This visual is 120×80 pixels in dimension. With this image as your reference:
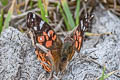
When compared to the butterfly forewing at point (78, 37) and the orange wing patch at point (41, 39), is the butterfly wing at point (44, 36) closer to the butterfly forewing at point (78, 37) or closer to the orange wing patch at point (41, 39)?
the orange wing patch at point (41, 39)

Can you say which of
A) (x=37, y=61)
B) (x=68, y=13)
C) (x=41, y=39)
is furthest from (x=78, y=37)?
Answer: (x=68, y=13)

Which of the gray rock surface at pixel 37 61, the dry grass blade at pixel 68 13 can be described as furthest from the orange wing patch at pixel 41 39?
the dry grass blade at pixel 68 13

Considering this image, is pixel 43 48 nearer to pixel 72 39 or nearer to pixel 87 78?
pixel 72 39

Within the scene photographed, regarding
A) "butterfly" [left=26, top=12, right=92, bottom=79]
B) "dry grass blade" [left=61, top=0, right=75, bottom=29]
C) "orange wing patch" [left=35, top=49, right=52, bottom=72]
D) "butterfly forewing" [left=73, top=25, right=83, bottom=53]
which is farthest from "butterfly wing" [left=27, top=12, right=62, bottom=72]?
"dry grass blade" [left=61, top=0, right=75, bottom=29]

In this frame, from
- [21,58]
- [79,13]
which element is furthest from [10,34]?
[79,13]

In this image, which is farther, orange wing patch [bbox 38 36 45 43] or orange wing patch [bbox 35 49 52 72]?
orange wing patch [bbox 38 36 45 43]

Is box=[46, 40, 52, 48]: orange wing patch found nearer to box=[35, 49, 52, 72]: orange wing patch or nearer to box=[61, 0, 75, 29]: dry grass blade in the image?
box=[35, 49, 52, 72]: orange wing patch

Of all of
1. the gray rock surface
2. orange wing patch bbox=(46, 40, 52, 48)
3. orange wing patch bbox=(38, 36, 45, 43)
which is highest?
orange wing patch bbox=(38, 36, 45, 43)
